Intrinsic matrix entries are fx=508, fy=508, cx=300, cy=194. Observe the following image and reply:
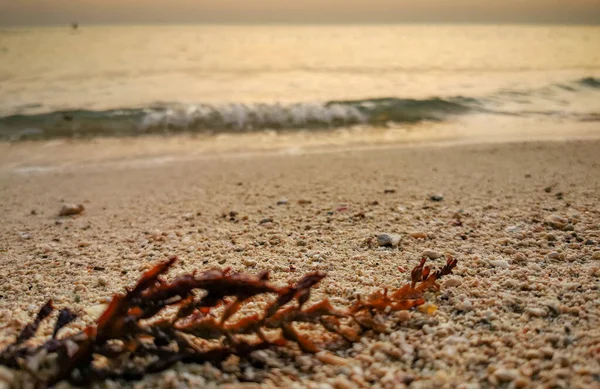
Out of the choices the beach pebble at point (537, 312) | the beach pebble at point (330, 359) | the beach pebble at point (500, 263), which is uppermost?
the beach pebble at point (537, 312)

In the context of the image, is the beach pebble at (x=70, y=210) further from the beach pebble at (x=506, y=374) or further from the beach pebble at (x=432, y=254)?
the beach pebble at (x=506, y=374)

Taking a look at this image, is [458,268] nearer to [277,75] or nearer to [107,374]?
[107,374]

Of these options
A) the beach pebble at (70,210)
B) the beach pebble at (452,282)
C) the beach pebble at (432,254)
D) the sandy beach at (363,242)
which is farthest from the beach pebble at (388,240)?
the beach pebble at (70,210)

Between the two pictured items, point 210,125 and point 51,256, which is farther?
point 210,125

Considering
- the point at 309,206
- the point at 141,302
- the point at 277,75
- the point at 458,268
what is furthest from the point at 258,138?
the point at 277,75

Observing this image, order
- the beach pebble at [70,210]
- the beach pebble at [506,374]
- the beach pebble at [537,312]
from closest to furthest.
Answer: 1. the beach pebble at [506,374]
2. the beach pebble at [537,312]
3. the beach pebble at [70,210]

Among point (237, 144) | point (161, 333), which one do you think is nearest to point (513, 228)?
point (161, 333)

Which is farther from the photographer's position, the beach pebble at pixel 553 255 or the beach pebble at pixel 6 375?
the beach pebble at pixel 553 255
